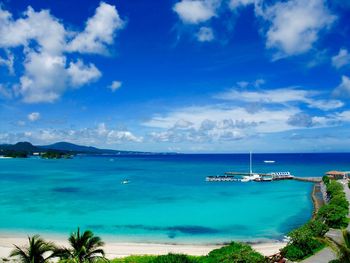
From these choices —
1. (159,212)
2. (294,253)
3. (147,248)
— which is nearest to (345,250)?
(294,253)

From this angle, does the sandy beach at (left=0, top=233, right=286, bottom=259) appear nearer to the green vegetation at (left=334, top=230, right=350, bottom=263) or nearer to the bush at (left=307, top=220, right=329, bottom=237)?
the bush at (left=307, top=220, right=329, bottom=237)

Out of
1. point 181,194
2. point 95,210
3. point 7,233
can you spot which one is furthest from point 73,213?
point 181,194

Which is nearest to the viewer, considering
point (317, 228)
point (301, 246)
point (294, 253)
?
point (294, 253)

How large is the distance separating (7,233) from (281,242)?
3170 cm

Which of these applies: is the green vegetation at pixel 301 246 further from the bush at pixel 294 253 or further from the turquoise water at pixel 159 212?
the turquoise water at pixel 159 212

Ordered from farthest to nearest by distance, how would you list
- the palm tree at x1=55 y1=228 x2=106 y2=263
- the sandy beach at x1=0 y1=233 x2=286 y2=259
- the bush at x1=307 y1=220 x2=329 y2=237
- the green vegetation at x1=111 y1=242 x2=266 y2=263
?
the sandy beach at x1=0 y1=233 x2=286 y2=259
the bush at x1=307 y1=220 x2=329 y2=237
the palm tree at x1=55 y1=228 x2=106 y2=263
the green vegetation at x1=111 y1=242 x2=266 y2=263

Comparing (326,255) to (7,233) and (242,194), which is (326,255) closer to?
(7,233)

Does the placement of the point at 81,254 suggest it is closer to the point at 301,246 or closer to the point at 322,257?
the point at 301,246

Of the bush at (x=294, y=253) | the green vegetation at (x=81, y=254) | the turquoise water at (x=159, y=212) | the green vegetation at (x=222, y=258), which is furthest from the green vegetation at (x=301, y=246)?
the turquoise water at (x=159, y=212)

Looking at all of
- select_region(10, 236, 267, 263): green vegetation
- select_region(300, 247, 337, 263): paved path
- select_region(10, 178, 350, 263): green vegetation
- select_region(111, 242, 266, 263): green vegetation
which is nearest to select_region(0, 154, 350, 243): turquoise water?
select_region(10, 178, 350, 263): green vegetation

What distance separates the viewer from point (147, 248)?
36031 millimetres

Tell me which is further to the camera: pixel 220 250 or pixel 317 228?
pixel 317 228

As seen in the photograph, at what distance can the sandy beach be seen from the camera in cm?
3356

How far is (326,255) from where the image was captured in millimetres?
27562
